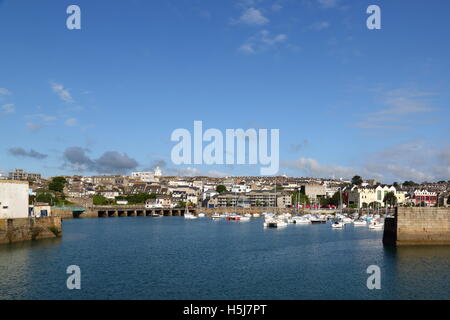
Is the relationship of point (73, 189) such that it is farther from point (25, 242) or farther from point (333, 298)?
point (333, 298)

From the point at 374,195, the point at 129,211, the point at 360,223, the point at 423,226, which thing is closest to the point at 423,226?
the point at 423,226

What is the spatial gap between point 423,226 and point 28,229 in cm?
3695

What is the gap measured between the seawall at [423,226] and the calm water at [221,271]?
1.12 m

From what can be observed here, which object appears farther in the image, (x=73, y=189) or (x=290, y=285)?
(x=73, y=189)

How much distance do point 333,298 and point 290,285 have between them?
3.50m

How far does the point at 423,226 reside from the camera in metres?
40.3

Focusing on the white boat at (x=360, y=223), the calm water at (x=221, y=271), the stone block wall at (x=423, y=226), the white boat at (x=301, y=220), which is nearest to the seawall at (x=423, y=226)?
the stone block wall at (x=423, y=226)

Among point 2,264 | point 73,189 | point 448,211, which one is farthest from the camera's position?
point 73,189

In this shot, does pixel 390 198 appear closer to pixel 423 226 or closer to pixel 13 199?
pixel 423 226

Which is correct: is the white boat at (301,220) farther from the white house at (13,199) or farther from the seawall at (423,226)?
the white house at (13,199)

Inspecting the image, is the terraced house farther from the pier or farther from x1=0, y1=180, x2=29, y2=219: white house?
x1=0, y1=180, x2=29, y2=219: white house

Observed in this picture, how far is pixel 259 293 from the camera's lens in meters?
24.8

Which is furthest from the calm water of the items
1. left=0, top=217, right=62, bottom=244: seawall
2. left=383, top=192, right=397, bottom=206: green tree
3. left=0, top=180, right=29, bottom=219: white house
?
left=383, top=192, right=397, bottom=206: green tree
